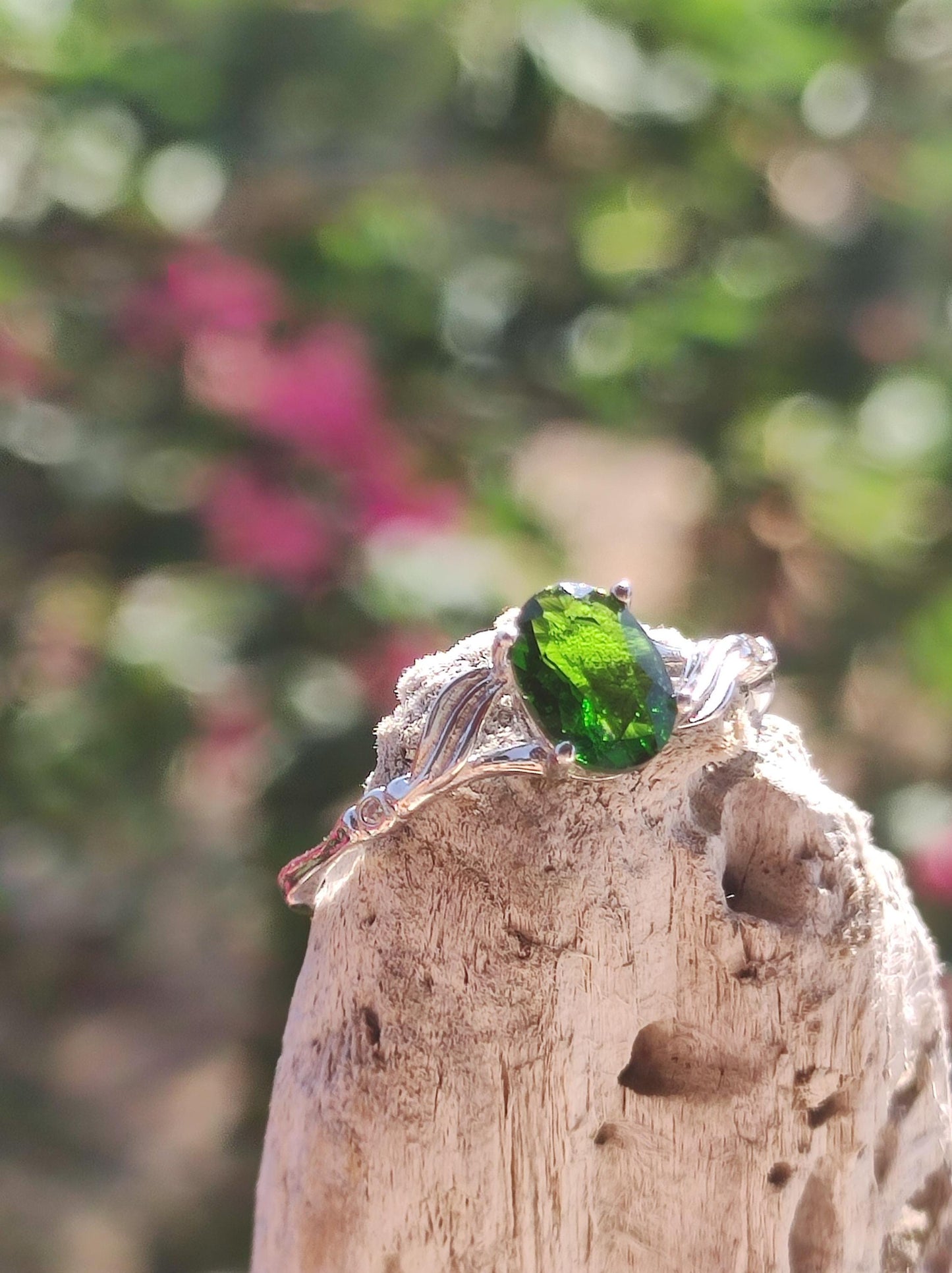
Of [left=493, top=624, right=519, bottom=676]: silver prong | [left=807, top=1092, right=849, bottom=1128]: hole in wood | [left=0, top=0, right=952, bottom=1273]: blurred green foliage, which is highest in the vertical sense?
[left=0, top=0, right=952, bottom=1273]: blurred green foliage

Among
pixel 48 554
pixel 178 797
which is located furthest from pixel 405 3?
pixel 178 797

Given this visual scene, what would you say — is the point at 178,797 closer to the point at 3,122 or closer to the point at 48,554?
the point at 48,554

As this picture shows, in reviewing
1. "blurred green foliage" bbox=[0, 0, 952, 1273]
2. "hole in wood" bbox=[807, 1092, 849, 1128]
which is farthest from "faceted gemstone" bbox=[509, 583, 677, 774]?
"blurred green foliage" bbox=[0, 0, 952, 1273]

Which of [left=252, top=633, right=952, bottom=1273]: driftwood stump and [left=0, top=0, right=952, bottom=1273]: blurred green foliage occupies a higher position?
[left=0, top=0, right=952, bottom=1273]: blurred green foliage

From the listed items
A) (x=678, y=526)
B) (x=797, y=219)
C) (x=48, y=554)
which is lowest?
(x=48, y=554)

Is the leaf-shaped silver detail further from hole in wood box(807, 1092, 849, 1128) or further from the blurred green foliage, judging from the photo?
the blurred green foliage

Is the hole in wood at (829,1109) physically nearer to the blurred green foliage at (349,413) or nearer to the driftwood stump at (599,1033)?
the driftwood stump at (599,1033)

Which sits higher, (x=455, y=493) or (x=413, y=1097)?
(x=455, y=493)
